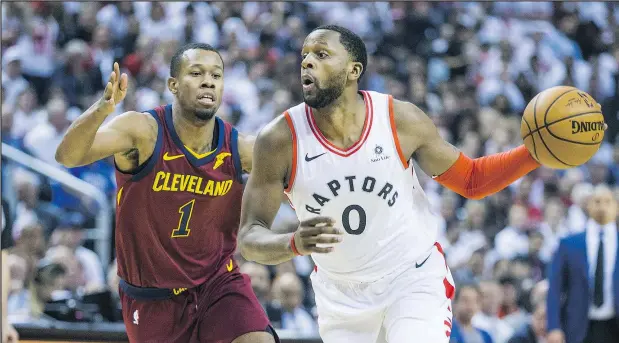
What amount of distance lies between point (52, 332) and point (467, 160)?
12.9ft

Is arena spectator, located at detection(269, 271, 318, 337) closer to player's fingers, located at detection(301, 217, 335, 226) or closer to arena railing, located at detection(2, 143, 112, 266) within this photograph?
arena railing, located at detection(2, 143, 112, 266)

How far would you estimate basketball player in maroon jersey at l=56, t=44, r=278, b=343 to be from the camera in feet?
16.9

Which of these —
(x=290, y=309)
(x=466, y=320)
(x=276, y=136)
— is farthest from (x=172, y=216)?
(x=466, y=320)

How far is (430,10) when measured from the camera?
49.7ft

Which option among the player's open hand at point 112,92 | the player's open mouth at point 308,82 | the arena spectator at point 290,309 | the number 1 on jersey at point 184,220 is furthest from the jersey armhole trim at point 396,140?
the arena spectator at point 290,309

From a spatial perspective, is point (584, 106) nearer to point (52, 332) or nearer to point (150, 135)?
point (150, 135)

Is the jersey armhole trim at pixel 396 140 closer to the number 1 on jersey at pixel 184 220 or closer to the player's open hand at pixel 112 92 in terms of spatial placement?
the number 1 on jersey at pixel 184 220

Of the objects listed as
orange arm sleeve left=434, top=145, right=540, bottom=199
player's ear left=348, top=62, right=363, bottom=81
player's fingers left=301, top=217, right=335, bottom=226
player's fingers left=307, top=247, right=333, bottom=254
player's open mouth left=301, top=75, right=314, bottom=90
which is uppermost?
player's ear left=348, top=62, right=363, bottom=81

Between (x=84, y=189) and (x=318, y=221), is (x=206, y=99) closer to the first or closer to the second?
(x=318, y=221)

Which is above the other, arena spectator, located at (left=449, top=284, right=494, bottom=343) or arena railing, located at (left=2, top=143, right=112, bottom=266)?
arena railing, located at (left=2, top=143, right=112, bottom=266)

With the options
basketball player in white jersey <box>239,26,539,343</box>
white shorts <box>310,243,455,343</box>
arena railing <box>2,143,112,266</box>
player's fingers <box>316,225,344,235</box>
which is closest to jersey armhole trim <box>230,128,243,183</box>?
basketball player in white jersey <box>239,26,539,343</box>

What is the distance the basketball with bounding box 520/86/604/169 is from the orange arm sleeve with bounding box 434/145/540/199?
0.07 m

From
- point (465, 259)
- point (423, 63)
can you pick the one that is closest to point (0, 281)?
point (465, 259)

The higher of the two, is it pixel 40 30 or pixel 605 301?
pixel 40 30
